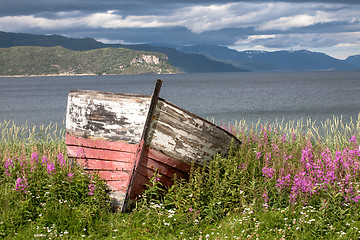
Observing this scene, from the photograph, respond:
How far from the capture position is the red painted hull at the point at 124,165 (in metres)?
7.07

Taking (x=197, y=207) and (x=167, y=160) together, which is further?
(x=167, y=160)

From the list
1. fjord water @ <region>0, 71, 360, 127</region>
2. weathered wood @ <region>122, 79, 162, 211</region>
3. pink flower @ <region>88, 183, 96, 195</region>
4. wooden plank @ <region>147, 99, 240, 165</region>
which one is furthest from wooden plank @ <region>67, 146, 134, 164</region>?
fjord water @ <region>0, 71, 360, 127</region>

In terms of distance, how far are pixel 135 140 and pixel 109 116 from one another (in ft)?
2.36

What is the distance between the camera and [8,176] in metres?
7.80

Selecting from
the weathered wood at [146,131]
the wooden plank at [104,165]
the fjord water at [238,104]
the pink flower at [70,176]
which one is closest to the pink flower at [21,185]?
the pink flower at [70,176]

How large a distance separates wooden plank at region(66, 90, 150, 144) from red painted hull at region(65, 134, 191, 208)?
151 millimetres

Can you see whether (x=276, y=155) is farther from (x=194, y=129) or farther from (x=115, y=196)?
(x=115, y=196)

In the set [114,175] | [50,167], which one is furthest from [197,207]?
[50,167]

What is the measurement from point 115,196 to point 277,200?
2940 mm

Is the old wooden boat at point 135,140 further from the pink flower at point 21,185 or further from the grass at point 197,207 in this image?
the pink flower at point 21,185

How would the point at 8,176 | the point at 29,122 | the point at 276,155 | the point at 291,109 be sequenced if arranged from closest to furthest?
the point at 8,176 → the point at 276,155 → the point at 29,122 → the point at 291,109

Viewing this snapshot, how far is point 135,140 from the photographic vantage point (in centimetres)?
702

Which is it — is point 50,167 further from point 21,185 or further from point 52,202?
point 52,202

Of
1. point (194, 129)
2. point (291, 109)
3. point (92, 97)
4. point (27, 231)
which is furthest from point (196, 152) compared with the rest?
point (291, 109)
